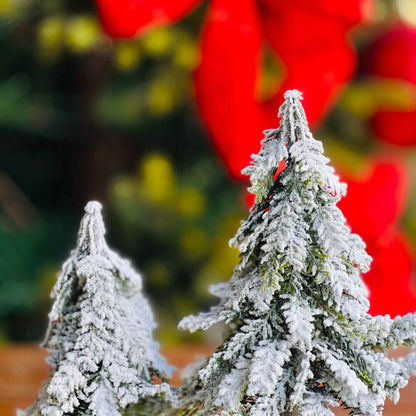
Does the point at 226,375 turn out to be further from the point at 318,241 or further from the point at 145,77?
the point at 145,77

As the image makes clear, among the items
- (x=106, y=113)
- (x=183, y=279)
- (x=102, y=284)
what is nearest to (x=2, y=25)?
(x=106, y=113)

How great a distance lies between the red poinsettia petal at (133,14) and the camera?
48cm

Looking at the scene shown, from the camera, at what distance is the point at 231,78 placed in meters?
0.52

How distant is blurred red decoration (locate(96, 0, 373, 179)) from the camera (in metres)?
0.50

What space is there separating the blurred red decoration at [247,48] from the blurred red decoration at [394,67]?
121 mm

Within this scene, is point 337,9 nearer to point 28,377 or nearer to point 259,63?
point 259,63

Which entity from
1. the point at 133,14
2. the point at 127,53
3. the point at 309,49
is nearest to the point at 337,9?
the point at 309,49

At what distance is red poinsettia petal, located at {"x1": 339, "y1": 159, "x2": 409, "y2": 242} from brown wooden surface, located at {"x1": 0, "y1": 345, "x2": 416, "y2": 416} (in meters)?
0.18

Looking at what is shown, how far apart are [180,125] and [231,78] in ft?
1.36

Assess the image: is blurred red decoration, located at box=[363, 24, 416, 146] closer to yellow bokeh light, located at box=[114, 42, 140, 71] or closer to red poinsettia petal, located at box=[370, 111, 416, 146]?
red poinsettia petal, located at box=[370, 111, 416, 146]

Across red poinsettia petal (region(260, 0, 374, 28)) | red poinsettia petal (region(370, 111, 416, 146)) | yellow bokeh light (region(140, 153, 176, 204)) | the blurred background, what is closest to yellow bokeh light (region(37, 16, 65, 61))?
the blurred background

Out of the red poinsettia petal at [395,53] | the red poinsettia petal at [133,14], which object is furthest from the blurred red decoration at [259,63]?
the red poinsettia petal at [395,53]

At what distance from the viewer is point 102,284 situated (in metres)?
0.37

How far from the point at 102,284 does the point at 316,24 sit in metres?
0.32
